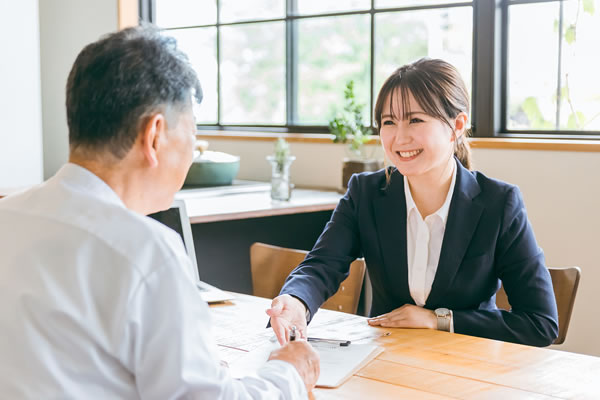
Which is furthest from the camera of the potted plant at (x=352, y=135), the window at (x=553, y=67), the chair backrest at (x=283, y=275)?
the potted plant at (x=352, y=135)

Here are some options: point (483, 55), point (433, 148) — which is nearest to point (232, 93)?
point (483, 55)

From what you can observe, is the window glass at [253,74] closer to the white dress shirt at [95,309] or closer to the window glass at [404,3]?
the window glass at [404,3]

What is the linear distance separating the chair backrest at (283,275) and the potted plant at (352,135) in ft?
3.94

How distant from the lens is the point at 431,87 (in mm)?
1857

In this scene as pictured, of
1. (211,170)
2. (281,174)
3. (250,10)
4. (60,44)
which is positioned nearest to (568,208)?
(281,174)

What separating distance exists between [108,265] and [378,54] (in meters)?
3.13

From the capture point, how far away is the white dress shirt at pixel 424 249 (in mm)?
1872

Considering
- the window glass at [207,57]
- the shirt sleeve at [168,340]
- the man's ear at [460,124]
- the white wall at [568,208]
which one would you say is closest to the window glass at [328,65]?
the window glass at [207,57]

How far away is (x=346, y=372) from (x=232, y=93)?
3.32 metres

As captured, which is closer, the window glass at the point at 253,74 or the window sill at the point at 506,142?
the window sill at the point at 506,142

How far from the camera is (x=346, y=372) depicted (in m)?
1.35

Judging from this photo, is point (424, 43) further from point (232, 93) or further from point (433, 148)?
point (433, 148)

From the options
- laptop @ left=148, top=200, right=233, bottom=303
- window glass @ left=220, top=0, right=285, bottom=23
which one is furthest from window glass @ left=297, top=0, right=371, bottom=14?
laptop @ left=148, top=200, right=233, bottom=303

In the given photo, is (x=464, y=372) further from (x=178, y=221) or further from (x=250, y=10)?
(x=250, y=10)
